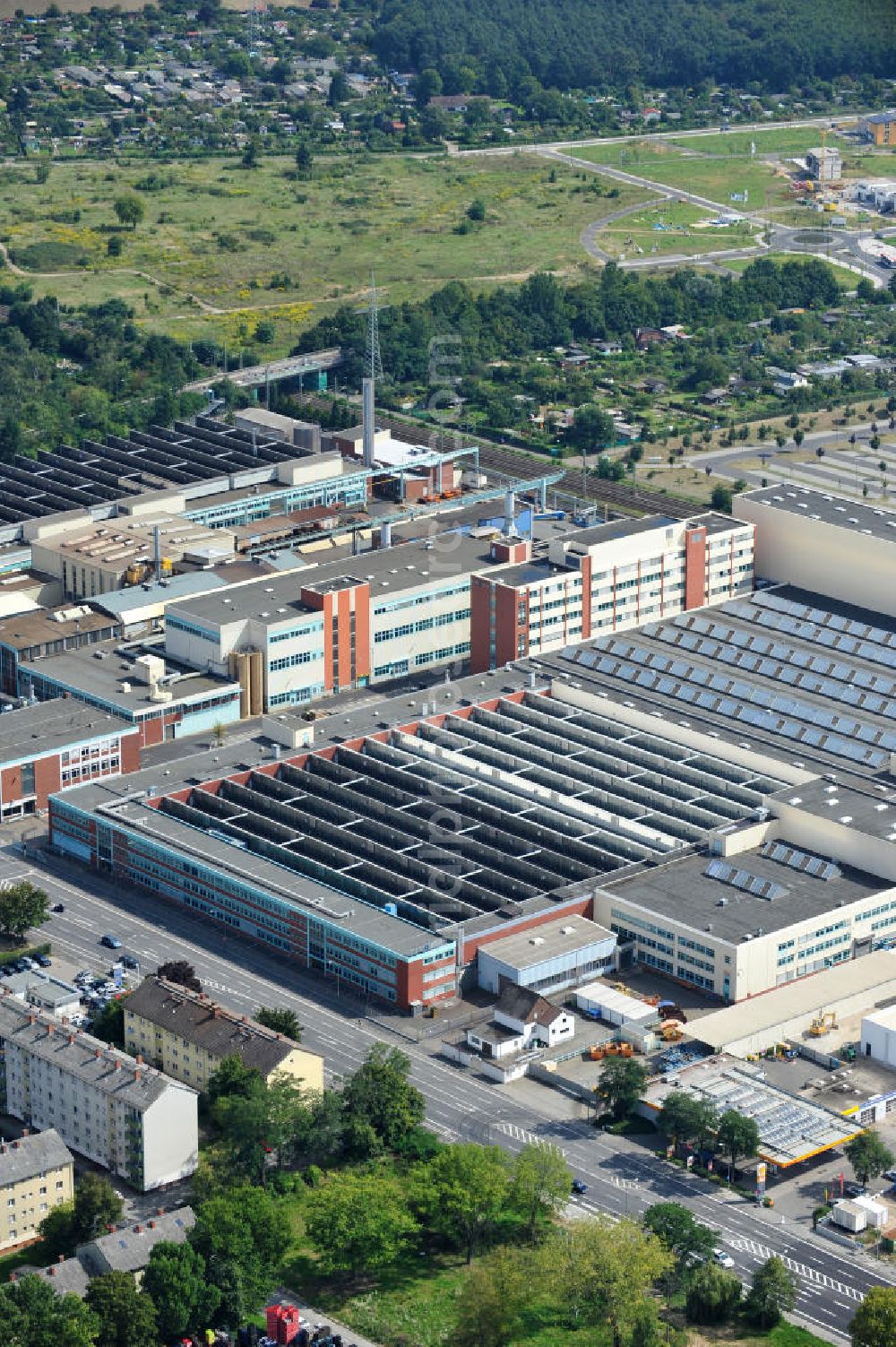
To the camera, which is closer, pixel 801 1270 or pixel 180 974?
pixel 801 1270

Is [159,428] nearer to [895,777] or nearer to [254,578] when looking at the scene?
[254,578]

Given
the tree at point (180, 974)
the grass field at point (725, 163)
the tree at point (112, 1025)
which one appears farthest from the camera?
the grass field at point (725, 163)

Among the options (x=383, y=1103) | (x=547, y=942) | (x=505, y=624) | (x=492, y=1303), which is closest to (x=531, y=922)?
(x=547, y=942)

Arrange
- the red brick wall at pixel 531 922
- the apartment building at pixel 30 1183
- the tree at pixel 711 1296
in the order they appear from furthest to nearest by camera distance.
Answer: the red brick wall at pixel 531 922, the apartment building at pixel 30 1183, the tree at pixel 711 1296

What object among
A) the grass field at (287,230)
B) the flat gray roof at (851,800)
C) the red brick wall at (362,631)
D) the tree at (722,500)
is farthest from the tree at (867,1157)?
the grass field at (287,230)

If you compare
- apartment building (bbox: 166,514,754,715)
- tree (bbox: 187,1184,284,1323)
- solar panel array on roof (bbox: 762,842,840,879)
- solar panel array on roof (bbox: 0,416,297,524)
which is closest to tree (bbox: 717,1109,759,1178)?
tree (bbox: 187,1184,284,1323)

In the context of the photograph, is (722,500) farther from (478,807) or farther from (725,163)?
(725,163)

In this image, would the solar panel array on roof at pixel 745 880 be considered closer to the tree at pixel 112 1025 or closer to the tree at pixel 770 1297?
the tree at pixel 770 1297
